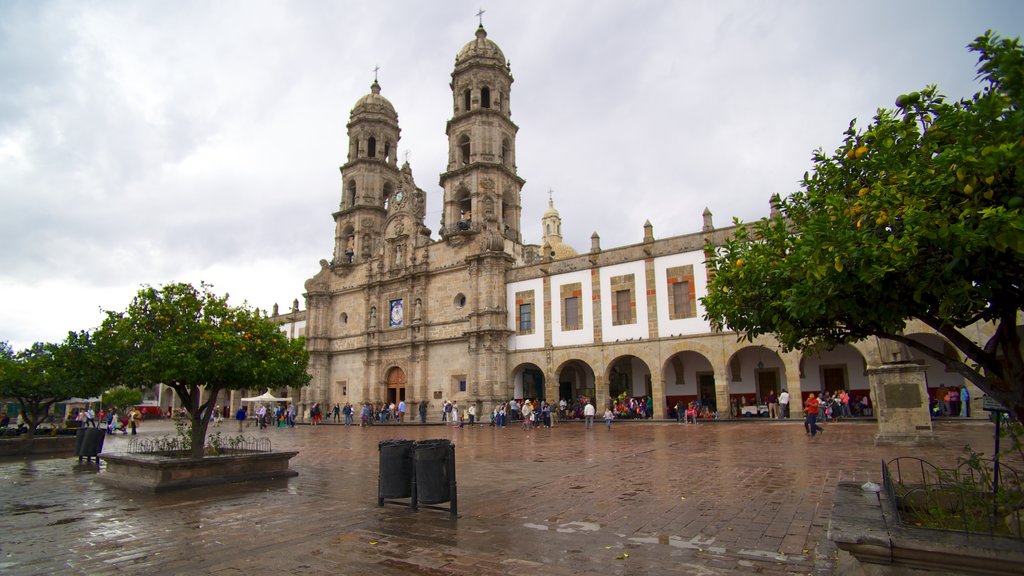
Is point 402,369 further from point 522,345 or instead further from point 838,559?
point 838,559

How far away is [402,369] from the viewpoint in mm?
35812

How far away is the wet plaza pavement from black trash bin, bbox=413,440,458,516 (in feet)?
0.82

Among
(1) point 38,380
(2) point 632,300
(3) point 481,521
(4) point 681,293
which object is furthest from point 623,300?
(1) point 38,380

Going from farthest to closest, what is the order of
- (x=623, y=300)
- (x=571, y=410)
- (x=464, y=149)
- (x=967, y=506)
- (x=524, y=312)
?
(x=464, y=149)
(x=571, y=410)
(x=524, y=312)
(x=623, y=300)
(x=967, y=506)

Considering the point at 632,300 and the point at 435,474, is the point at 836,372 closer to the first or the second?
the point at 632,300

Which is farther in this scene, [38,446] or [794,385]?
[794,385]

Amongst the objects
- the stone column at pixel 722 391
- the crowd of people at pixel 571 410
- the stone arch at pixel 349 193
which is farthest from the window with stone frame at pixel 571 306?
the stone arch at pixel 349 193

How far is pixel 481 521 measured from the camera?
6.87 metres

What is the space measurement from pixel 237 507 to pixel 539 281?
79.4 ft

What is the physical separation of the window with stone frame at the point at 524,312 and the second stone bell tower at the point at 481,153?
372 centimetres

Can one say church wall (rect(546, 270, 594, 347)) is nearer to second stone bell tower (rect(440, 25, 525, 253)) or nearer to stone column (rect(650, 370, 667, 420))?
stone column (rect(650, 370, 667, 420))

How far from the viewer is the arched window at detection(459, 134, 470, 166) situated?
37156 millimetres

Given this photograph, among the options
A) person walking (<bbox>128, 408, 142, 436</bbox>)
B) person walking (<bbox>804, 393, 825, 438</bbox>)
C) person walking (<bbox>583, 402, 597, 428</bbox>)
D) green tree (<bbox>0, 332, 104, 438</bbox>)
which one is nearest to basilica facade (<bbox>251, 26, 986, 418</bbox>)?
person walking (<bbox>583, 402, 597, 428</bbox>)

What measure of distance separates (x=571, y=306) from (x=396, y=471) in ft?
75.5
